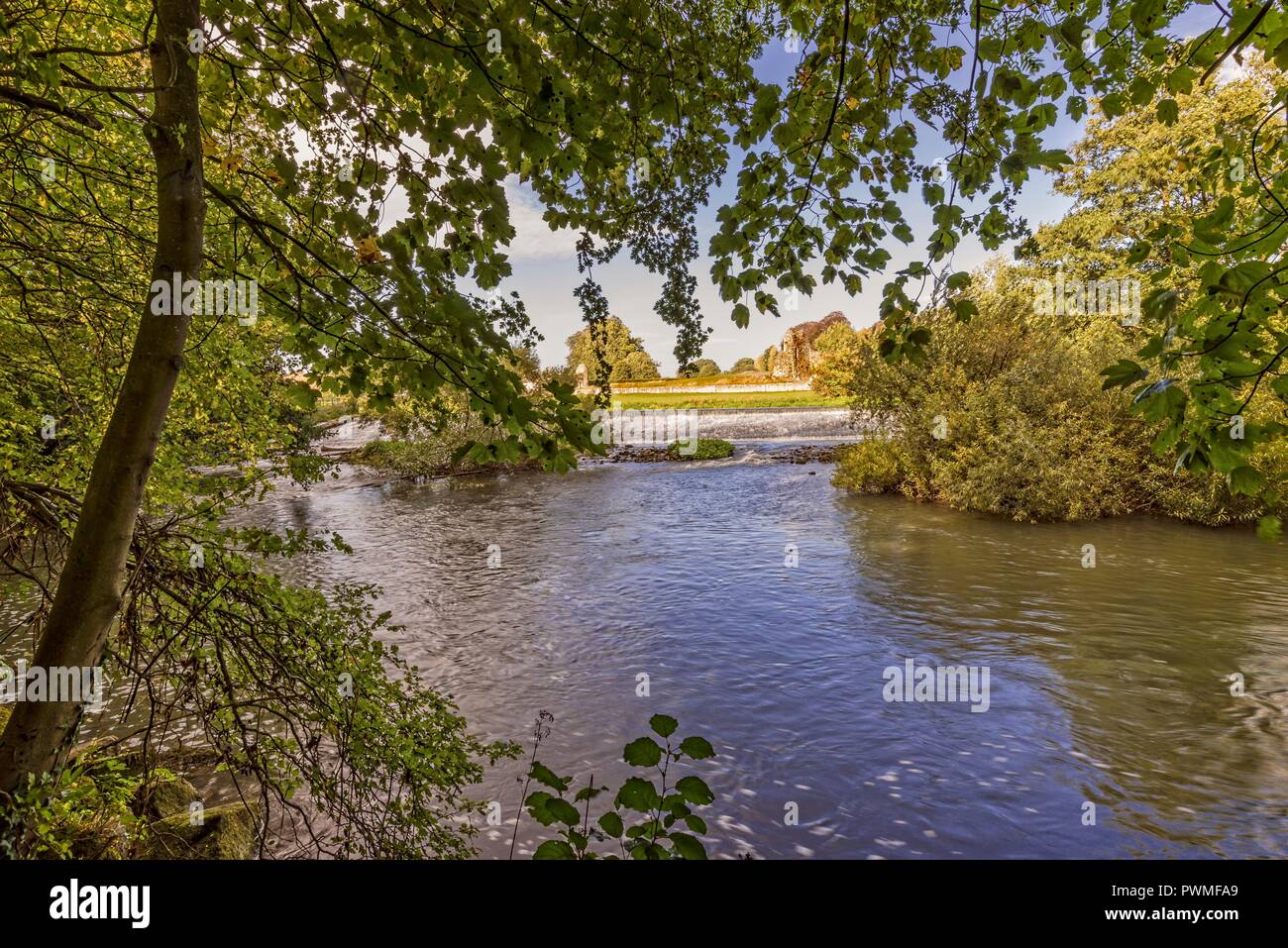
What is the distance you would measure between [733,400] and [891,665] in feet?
216

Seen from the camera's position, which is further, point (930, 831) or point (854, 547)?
point (854, 547)

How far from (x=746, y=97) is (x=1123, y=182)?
3262 cm

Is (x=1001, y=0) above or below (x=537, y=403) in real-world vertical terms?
above

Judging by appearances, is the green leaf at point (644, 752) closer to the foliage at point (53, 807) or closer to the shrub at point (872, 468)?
the foliage at point (53, 807)

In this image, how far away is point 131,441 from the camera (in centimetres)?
258

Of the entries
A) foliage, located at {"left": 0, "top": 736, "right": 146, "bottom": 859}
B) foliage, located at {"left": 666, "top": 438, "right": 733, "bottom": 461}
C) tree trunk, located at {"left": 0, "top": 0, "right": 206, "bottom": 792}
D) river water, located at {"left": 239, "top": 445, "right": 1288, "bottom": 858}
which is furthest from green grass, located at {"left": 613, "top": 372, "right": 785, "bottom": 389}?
tree trunk, located at {"left": 0, "top": 0, "right": 206, "bottom": 792}

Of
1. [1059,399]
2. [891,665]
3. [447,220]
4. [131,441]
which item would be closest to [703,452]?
[1059,399]

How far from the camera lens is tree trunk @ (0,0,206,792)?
2541 millimetres

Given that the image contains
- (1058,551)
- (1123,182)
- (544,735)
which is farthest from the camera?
(1123,182)

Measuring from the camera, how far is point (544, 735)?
292 inches
